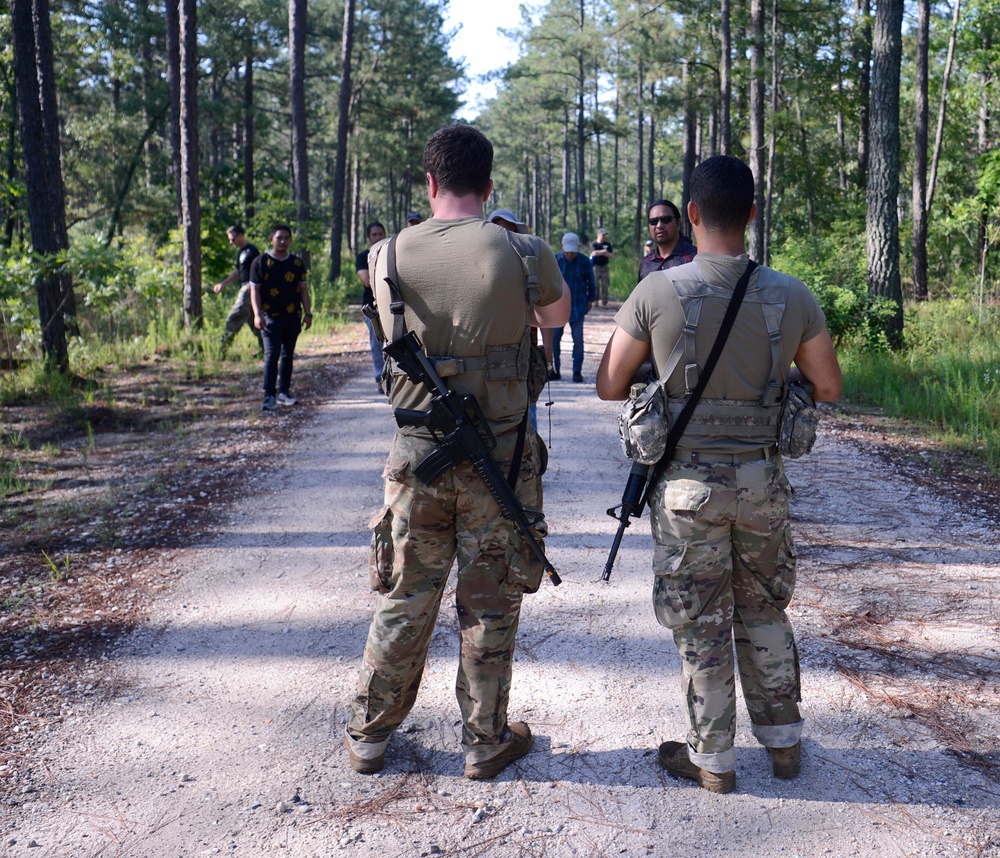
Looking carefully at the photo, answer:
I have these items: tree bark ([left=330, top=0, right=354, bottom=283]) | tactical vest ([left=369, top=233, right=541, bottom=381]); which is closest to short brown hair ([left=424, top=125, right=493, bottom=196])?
tactical vest ([left=369, top=233, right=541, bottom=381])

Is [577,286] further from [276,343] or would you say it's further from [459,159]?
[459,159]

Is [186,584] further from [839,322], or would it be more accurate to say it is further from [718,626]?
[839,322]

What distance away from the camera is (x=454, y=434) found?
9.72 ft

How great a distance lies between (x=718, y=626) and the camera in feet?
9.65

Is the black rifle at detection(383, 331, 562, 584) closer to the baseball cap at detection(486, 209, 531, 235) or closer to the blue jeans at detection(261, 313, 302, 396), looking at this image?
the baseball cap at detection(486, 209, 531, 235)

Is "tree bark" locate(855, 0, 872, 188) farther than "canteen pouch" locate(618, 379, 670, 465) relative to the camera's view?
Yes

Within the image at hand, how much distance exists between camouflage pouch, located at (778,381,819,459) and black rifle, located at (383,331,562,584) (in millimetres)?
901

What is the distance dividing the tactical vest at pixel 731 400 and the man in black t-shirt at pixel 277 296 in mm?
7580

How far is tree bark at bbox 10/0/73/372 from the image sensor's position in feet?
34.4

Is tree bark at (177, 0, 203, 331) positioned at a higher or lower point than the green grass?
higher

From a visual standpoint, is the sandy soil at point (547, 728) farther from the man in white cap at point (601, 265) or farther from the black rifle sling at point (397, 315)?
the man in white cap at point (601, 265)

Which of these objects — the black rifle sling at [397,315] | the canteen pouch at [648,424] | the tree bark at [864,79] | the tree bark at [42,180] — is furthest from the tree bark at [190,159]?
the tree bark at [864,79]

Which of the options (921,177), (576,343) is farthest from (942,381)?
(921,177)

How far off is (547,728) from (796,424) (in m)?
1.57
